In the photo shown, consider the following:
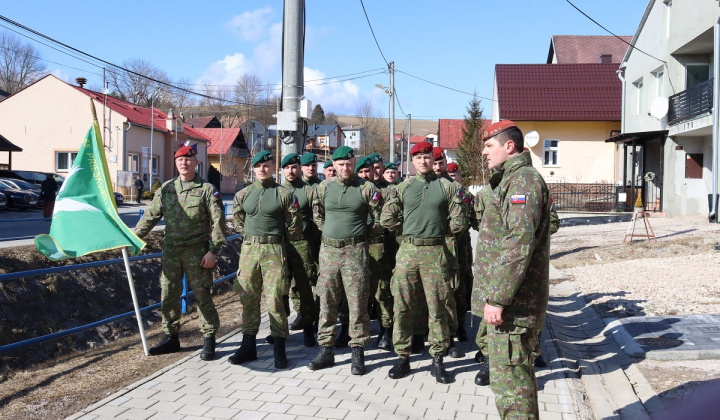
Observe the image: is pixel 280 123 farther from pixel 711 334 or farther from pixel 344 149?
pixel 711 334

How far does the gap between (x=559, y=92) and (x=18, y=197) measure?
91.6 ft

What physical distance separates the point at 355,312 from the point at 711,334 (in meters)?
3.77

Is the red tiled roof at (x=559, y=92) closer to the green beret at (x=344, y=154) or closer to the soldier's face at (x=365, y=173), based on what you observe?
the soldier's face at (x=365, y=173)

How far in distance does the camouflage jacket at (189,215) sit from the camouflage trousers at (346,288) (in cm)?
108

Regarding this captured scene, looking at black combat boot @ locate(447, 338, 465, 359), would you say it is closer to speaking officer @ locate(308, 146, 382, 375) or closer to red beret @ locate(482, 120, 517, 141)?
speaking officer @ locate(308, 146, 382, 375)

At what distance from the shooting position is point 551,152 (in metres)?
34.8

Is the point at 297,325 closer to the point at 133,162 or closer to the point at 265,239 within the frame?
the point at 265,239

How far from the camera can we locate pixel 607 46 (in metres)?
48.0

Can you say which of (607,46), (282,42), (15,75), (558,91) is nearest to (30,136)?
(15,75)

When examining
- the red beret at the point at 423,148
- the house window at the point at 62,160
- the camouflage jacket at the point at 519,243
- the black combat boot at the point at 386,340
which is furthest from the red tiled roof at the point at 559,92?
the camouflage jacket at the point at 519,243

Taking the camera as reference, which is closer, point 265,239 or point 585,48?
point 265,239

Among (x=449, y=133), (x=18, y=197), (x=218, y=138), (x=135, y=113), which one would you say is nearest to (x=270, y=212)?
(x=18, y=197)

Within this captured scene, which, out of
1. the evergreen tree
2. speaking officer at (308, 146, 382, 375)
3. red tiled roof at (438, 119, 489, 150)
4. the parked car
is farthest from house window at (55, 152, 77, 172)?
red tiled roof at (438, 119, 489, 150)

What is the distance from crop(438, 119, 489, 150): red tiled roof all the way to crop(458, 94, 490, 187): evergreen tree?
23088mm
